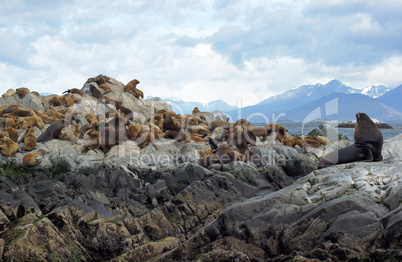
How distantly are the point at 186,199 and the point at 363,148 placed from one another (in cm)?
439

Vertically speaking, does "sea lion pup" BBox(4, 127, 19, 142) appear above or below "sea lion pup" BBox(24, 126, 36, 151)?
above

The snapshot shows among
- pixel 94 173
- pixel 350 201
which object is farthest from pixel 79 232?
pixel 350 201

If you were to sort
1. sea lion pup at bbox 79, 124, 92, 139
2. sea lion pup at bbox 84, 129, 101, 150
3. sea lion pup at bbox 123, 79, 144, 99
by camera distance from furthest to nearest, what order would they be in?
1. sea lion pup at bbox 123, 79, 144, 99
2. sea lion pup at bbox 79, 124, 92, 139
3. sea lion pup at bbox 84, 129, 101, 150

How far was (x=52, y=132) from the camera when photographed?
526 inches

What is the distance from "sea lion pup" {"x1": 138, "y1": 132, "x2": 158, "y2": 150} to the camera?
1266cm

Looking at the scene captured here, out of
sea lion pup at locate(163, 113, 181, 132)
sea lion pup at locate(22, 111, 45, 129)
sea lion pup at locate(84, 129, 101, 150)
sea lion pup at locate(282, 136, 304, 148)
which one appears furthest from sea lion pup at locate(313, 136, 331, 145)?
sea lion pup at locate(22, 111, 45, 129)

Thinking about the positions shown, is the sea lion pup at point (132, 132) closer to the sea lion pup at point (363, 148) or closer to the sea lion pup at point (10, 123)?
the sea lion pup at point (10, 123)

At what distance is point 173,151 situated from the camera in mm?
12484

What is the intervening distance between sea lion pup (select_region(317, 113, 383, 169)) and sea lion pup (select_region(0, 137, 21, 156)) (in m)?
9.31

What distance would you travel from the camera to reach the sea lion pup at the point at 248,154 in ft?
37.0

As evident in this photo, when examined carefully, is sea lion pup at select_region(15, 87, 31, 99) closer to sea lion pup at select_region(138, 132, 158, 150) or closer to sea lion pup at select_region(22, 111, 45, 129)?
sea lion pup at select_region(22, 111, 45, 129)

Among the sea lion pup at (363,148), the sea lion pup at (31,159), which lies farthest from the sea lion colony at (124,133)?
the sea lion pup at (363,148)

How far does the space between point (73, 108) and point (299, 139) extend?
9.75 metres

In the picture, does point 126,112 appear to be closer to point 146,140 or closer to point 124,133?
point 124,133
